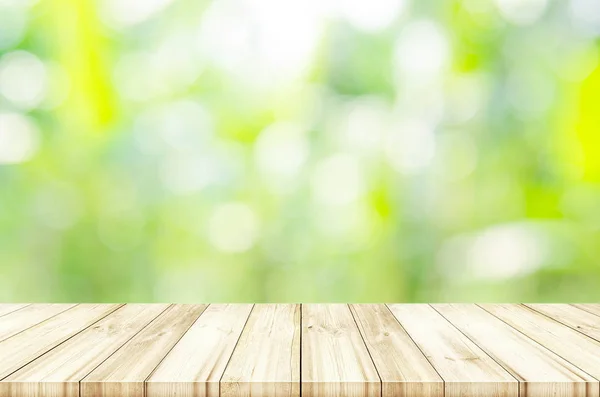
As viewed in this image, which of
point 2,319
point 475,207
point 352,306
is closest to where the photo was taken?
point 2,319

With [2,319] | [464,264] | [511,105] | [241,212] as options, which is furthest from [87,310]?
[511,105]

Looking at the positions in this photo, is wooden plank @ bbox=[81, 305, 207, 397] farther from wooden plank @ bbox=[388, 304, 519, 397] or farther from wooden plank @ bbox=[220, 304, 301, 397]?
wooden plank @ bbox=[388, 304, 519, 397]

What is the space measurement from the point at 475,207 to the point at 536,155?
0.25 meters

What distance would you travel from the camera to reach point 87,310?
1.84 meters

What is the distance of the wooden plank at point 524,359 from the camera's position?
117cm

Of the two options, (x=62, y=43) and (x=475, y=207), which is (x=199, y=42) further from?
(x=475, y=207)

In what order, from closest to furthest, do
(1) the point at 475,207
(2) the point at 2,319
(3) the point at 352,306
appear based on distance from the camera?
(2) the point at 2,319 → (3) the point at 352,306 → (1) the point at 475,207

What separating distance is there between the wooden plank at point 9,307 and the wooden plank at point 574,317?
153 cm

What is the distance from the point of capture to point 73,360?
1.30 meters

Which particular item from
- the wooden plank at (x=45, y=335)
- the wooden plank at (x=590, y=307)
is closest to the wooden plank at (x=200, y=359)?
the wooden plank at (x=45, y=335)

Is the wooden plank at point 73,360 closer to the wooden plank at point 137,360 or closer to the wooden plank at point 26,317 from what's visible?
the wooden plank at point 137,360

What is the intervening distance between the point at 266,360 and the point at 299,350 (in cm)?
10

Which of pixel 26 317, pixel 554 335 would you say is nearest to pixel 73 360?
pixel 26 317

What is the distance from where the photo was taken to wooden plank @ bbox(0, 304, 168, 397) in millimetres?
1167
